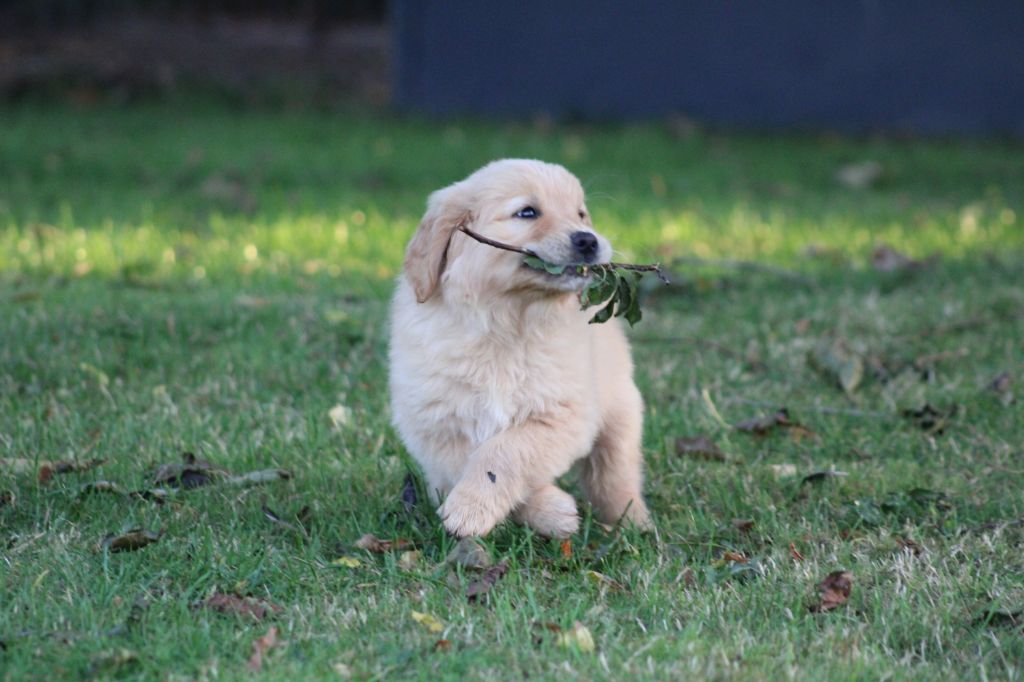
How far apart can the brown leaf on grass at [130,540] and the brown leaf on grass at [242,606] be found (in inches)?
16.4

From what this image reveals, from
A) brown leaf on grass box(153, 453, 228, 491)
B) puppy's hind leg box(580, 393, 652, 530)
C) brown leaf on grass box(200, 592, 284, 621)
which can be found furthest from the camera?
brown leaf on grass box(153, 453, 228, 491)

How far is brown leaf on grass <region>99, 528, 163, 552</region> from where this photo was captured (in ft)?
11.5

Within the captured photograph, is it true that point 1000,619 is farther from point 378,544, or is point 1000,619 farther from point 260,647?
point 260,647

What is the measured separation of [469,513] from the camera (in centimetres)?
337

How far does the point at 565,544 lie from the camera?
139 inches

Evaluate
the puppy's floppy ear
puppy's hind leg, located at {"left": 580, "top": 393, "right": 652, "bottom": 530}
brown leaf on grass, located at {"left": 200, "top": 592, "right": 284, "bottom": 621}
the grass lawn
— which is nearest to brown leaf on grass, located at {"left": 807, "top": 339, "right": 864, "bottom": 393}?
the grass lawn

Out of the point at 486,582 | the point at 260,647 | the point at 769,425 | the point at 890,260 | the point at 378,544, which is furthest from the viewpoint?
the point at 890,260

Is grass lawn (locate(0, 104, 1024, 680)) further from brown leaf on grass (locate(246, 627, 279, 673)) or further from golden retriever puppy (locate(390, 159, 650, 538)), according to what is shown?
golden retriever puppy (locate(390, 159, 650, 538))

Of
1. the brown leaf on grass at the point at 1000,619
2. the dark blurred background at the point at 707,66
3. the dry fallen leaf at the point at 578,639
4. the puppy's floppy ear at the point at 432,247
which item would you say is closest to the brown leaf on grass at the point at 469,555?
the dry fallen leaf at the point at 578,639

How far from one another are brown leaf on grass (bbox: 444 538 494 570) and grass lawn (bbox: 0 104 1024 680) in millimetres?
39

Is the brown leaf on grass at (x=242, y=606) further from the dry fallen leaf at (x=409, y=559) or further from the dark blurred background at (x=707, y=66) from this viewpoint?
the dark blurred background at (x=707, y=66)

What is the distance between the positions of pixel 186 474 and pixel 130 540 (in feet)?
1.89

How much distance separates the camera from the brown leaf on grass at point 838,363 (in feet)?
16.8

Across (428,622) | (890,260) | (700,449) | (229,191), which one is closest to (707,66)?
(229,191)
